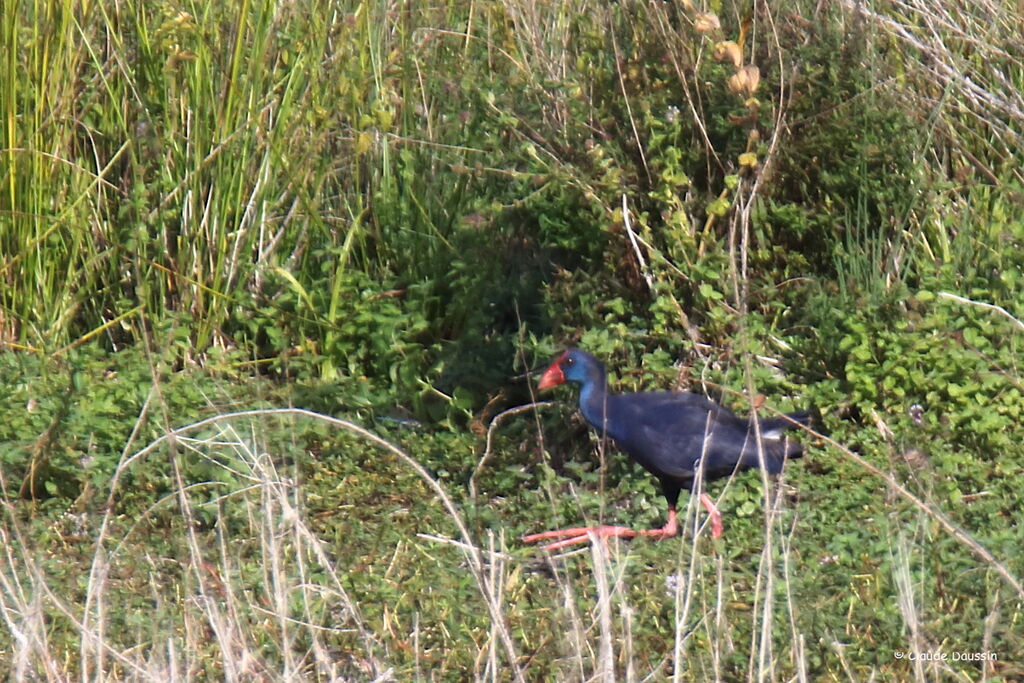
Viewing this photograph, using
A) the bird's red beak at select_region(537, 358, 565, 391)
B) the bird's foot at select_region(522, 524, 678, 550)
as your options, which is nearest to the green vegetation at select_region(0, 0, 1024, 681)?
the bird's foot at select_region(522, 524, 678, 550)

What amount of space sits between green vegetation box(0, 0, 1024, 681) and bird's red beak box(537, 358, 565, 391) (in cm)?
17

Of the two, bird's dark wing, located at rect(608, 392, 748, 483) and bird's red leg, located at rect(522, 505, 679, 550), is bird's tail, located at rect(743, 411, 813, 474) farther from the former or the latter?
bird's red leg, located at rect(522, 505, 679, 550)

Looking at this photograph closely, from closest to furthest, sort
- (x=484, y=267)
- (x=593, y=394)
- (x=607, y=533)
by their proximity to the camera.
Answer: (x=607, y=533), (x=593, y=394), (x=484, y=267)

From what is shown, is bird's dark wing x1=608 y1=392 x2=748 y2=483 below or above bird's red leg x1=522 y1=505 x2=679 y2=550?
above

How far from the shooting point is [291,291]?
17.3 ft

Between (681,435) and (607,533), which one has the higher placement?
(681,435)

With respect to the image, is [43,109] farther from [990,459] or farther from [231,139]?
[990,459]

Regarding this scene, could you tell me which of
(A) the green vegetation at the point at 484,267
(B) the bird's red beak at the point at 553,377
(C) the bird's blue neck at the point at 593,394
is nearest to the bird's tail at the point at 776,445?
(A) the green vegetation at the point at 484,267

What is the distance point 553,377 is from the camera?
4.54 m

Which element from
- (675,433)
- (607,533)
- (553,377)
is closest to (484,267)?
(553,377)

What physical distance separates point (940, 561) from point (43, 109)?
3339 mm

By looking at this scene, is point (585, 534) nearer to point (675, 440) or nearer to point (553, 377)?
point (675, 440)

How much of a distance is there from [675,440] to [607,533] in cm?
33

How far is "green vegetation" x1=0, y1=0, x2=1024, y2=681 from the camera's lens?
168 inches
